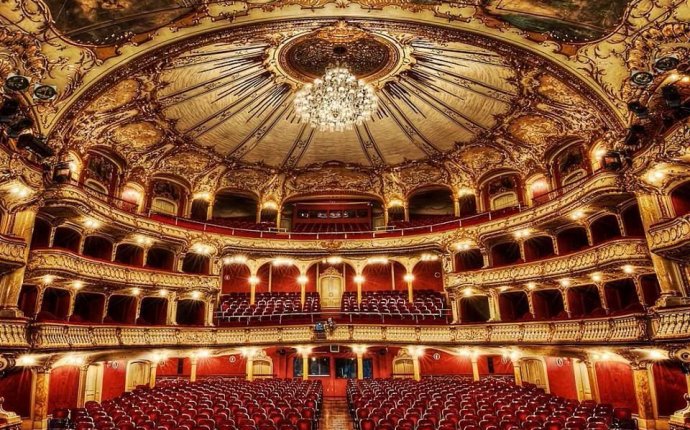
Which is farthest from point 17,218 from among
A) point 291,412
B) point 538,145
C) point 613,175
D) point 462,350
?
point 538,145

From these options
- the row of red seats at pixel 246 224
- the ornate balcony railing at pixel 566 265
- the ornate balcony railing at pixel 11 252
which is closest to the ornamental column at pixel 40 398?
the ornate balcony railing at pixel 11 252

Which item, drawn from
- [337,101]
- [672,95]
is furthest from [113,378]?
[672,95]

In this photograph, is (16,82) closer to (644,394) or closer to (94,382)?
(94,382)

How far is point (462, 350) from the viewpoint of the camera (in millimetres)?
17703

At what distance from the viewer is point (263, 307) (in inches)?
779

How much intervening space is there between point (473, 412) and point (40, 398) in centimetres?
1165

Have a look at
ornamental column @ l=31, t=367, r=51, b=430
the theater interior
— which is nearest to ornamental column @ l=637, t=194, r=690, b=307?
the theater interior

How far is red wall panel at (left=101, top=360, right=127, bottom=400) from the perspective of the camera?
15.9 meters

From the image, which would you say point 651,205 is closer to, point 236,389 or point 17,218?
point 236,389

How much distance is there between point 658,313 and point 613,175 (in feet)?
14.6

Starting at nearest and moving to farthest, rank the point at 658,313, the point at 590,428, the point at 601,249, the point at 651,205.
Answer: the point at 590,428 → the point at 658,313 → the point at 651,205 → the point at 601,249

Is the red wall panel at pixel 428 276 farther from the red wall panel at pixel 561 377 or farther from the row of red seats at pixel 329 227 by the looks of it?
the red wall panel at pixel 561 377

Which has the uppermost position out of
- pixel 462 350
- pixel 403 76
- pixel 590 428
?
pixel 403 76

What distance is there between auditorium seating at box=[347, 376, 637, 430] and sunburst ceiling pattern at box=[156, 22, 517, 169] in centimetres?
Answer: 1014
